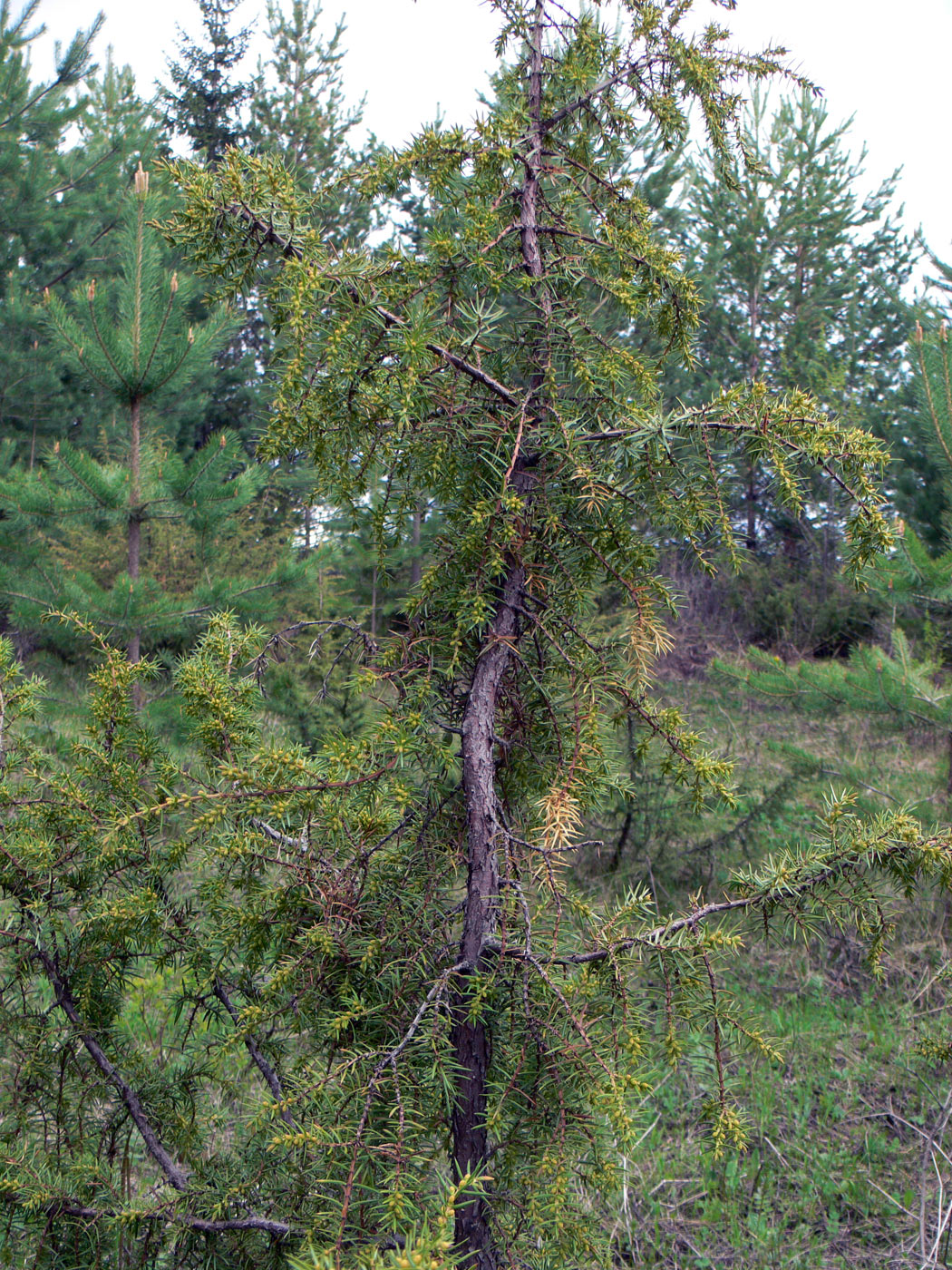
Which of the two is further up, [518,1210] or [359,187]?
[359,187]

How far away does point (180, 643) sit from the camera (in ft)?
28.8

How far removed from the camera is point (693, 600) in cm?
1316

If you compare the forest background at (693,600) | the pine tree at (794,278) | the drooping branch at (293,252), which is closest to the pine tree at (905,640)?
the forest background at (693,600)

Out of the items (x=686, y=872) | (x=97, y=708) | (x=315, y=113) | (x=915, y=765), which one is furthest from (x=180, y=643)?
(x=315, y=113)

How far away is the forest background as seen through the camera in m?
2.65

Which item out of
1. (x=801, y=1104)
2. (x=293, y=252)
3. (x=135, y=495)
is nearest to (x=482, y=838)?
(x=293, y=252)

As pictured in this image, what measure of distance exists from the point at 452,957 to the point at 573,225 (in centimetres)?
126

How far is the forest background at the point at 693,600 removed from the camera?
2.65m

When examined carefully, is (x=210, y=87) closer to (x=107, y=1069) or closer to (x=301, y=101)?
(x=301, y=101)

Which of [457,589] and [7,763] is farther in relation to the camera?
Result: [7,763]

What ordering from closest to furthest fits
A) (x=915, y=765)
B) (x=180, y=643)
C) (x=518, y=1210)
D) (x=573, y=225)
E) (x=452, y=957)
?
(x=518, y=1210)
(x=452, y=957)
(x=573, y=225)
(x=915, y=765)
(x=180, y=643)

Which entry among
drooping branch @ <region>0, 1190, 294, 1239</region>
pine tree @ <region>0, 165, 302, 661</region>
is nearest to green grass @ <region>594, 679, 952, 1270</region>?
drooping branch @ <region>0, 1190, 294, 1239</region>

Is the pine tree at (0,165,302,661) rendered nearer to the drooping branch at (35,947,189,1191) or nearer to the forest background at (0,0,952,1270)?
the forest background at (0,0,952,1270)

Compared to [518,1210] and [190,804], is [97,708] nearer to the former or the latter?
[190,804]
